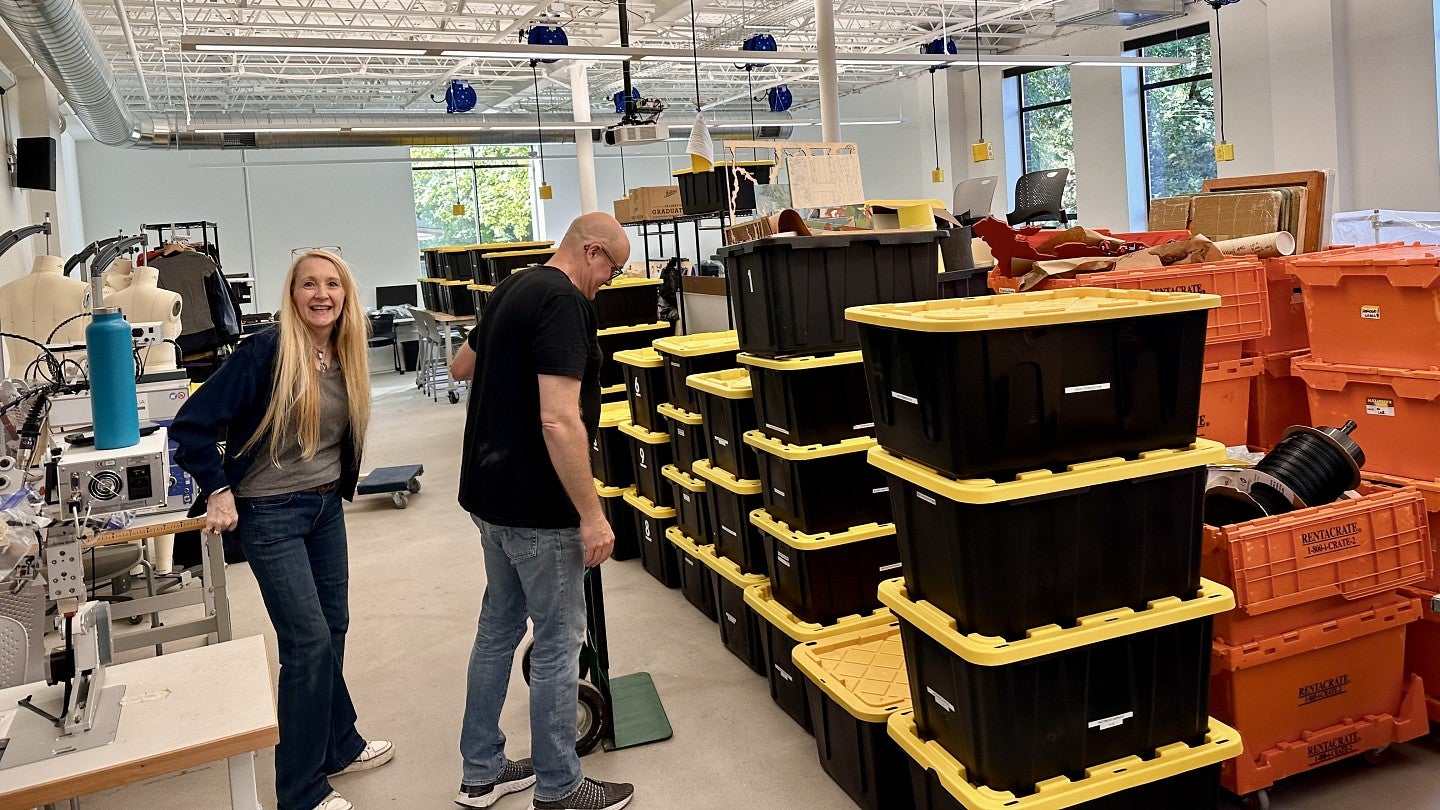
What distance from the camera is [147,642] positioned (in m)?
3.60

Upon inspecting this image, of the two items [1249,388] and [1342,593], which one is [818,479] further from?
[1249,388]

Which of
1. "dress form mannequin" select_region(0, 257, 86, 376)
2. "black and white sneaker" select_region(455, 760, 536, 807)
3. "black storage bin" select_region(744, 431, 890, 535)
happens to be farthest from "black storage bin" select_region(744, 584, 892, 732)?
"dress form mannequin" select_region(0, 257, 86, 376)

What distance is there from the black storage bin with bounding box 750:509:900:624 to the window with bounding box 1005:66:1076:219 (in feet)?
40.2

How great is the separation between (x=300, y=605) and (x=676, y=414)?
6.59 feet

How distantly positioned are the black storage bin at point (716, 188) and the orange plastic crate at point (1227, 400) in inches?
119

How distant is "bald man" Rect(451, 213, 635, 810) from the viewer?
8.05 feet

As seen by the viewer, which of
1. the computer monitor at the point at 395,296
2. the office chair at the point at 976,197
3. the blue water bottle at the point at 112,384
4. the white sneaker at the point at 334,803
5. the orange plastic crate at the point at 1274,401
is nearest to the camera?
the blue water bottle at the point at 112,384

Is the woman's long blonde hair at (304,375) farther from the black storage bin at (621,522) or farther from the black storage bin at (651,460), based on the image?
the black storage bin at (621,522)

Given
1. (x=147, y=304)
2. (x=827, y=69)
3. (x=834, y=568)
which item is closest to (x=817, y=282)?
(x=834, y=568)

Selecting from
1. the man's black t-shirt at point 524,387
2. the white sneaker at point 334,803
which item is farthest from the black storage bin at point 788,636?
the white sneaker at point 334,803

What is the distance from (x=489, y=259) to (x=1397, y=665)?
320 inches

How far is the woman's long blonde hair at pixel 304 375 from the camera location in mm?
2500

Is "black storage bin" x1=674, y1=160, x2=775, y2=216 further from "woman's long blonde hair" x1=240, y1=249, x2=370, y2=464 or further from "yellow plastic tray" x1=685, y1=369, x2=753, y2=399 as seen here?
"woman's long blonde hair" x1=240, y1=249, x2=370, y2=464

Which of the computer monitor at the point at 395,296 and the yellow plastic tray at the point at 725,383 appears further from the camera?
the computer monitor at the point at 395,296
